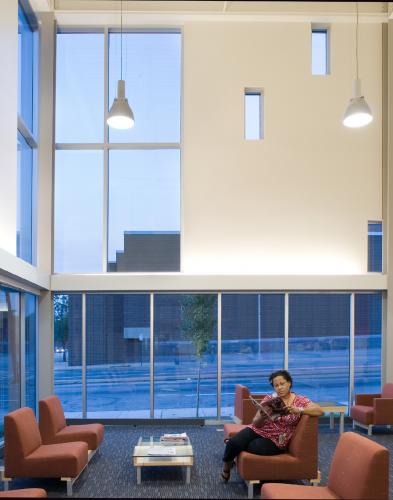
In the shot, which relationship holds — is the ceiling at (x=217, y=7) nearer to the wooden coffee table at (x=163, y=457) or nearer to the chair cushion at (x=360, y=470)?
the wooden coffee table at (x=163, y=457)

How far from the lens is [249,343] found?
10.2m

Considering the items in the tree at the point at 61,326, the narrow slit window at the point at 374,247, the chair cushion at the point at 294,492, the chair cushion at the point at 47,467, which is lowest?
the chair cushion at the point at 47,467

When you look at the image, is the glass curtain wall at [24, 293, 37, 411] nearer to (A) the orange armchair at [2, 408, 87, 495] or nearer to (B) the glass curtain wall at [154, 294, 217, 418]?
(B) the glass curtain wall at [154, 294, 217, 418]

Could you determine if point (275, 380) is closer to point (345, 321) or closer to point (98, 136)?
point (345, 321)

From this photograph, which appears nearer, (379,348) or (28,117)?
(28,117)

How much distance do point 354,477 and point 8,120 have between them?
5.76m

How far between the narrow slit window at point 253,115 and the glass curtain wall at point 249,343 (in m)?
2.89

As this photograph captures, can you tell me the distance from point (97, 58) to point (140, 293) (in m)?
4.23

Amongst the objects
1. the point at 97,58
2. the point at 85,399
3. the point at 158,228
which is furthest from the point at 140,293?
the point at 97,58

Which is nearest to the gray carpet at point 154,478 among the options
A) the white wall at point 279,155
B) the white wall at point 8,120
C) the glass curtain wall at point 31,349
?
the glass curtain wall at point 31,349

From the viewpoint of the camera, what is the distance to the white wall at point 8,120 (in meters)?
7.13

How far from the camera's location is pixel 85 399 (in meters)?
10.1

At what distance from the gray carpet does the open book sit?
0.78m

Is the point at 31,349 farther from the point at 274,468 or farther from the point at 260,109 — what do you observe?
the point at 260,109
